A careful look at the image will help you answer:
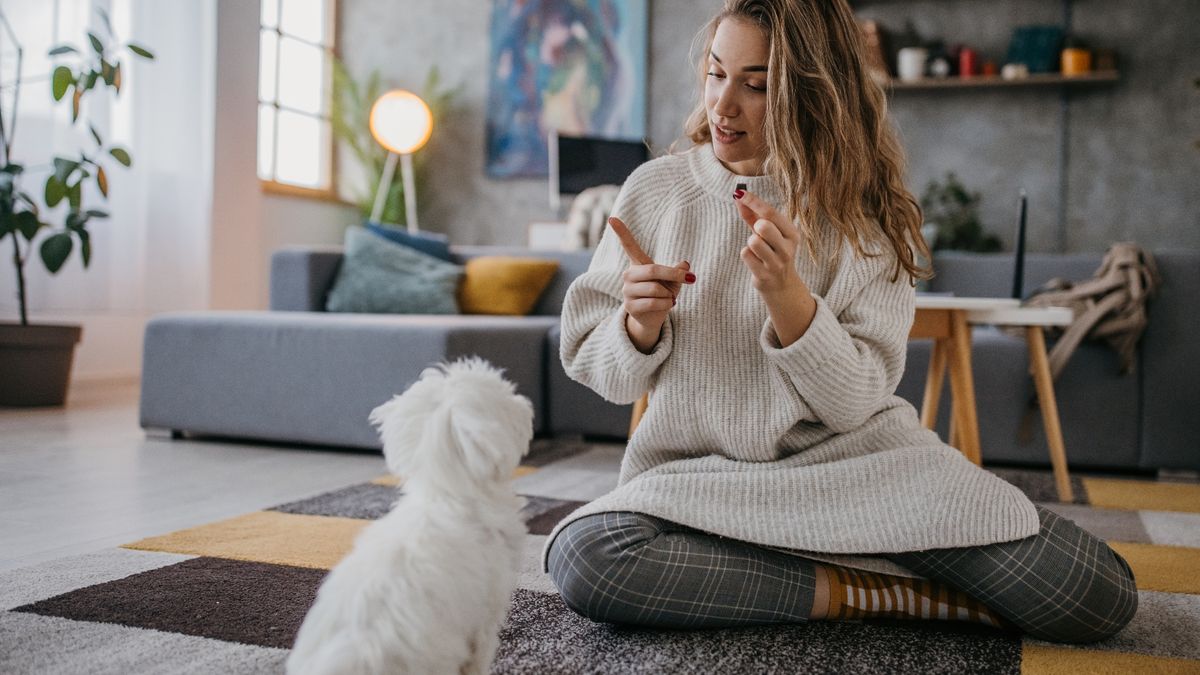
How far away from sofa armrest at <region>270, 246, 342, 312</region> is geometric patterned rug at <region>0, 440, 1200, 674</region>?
1726 millimetres

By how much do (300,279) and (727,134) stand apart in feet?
7.67

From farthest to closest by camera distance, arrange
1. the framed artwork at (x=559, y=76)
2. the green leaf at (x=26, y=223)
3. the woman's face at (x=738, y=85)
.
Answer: the framed artwork at (x=559, y=76), the green leaf at (x=26, y=223), the woman's face at (x=738, y=85)

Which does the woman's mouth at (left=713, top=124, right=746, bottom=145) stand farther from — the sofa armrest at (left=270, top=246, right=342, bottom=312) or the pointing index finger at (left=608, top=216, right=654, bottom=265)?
the sofa armrest at (left=270, top=246, right=342, bottom=312)

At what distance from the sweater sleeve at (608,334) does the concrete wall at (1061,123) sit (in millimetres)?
4338

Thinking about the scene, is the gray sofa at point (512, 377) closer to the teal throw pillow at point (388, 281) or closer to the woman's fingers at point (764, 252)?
the teal throw pillow at point (388, 281)

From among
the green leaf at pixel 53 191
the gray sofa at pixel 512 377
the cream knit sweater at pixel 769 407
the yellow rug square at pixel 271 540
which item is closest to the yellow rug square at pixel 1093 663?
the cream knit sweater at pixel 769 407

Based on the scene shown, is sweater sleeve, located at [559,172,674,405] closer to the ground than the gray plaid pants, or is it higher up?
higher up

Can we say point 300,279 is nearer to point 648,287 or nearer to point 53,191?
point 53,191

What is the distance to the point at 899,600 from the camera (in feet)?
4.01

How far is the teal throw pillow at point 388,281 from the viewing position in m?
3.31

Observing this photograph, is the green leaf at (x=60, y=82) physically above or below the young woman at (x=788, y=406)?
above

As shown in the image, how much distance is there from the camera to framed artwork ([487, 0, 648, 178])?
18.7 feet

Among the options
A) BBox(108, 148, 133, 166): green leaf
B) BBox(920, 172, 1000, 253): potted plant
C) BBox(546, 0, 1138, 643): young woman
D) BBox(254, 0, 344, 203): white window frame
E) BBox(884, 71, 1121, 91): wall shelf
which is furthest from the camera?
BBox(254, 0, 344, 203): white window frame

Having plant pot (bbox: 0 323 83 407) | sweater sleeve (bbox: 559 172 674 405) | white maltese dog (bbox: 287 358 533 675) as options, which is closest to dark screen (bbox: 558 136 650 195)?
plant pot (bbox: 0 323 83 407)
